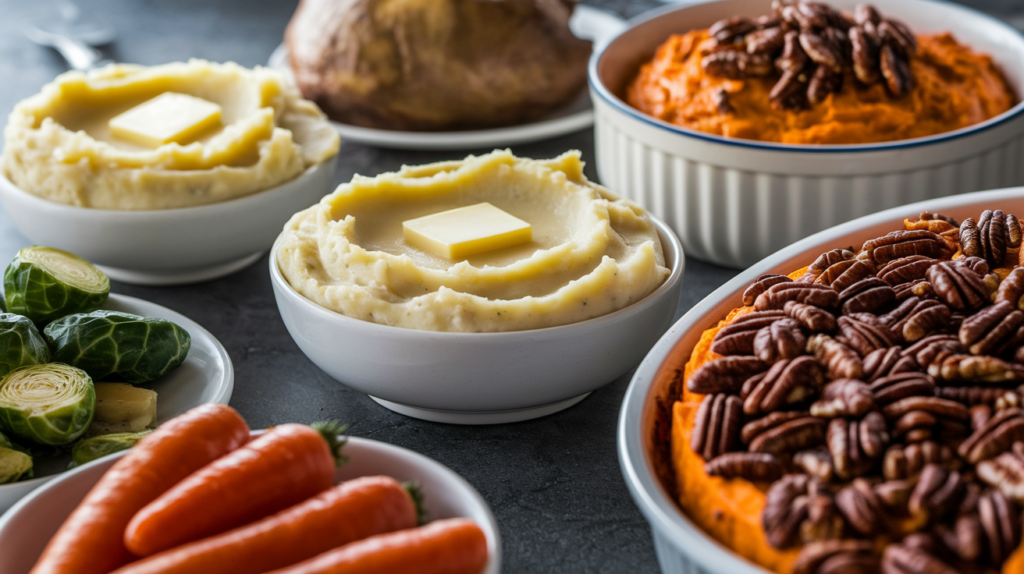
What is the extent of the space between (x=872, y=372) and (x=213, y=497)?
0.99m

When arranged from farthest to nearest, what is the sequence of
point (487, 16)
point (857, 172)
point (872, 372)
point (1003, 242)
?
point (487, 16) → point (857, 172) → point (1003, 242) → point (872, 372)

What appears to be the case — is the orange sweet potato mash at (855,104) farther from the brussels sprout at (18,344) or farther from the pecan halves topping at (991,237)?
the brussels sprout at (18,344)

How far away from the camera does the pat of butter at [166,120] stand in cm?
250

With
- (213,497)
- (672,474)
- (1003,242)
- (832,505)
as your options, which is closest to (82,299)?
(213,497)

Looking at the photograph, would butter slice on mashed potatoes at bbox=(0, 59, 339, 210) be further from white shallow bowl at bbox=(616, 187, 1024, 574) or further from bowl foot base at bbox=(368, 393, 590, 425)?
white shallow bowl at bbox=(616, 187, 1024, 574)

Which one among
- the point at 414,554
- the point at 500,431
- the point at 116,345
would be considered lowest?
the point at 500,431

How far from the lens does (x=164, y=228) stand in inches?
92.5

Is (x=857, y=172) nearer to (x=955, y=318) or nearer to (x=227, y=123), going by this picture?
(x=955, y=318)

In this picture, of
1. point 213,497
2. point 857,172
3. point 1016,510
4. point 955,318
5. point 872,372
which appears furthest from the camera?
point 857,172

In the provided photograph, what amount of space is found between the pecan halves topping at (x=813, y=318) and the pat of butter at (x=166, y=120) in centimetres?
170

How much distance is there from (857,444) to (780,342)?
0.83ft

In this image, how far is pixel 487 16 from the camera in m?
3.24

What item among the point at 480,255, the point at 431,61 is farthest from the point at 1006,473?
the point at 431,61

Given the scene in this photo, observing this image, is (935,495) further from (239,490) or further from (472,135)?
(472,135)
